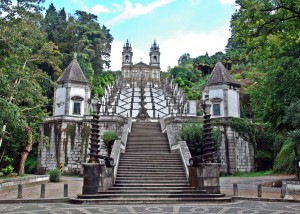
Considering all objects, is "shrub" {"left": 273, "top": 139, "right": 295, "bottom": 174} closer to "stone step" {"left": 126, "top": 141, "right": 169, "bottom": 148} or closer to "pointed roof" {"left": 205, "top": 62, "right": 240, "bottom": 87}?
"pointed roof" {"left": 205, "top": 62, "right": 240, "bottom": 87}

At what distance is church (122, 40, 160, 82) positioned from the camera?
8844 centimetres

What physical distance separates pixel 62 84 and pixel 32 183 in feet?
46.7

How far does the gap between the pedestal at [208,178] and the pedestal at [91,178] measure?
170 inches

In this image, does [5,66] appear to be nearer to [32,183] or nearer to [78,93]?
[32,183]

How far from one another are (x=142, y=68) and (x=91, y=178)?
77879 mm

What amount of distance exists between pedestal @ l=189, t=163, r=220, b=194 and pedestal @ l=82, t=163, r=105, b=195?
14.2 ft

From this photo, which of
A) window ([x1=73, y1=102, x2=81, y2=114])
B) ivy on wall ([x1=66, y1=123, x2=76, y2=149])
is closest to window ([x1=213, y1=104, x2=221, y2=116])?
window ([x1=73, y1=102, x2=81, y2=114])

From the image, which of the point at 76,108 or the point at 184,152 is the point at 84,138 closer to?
the point at 76,108

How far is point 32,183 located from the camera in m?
19.6

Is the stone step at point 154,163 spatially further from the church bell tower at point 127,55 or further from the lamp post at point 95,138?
the church bell tower at point 127,55

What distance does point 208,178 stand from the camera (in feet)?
45.1

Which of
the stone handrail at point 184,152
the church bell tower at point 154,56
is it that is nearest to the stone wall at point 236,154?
the stone handrail at point 184,152

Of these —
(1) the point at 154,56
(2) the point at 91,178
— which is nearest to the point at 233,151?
(2) the point at 91,178

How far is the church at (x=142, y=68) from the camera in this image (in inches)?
3482
